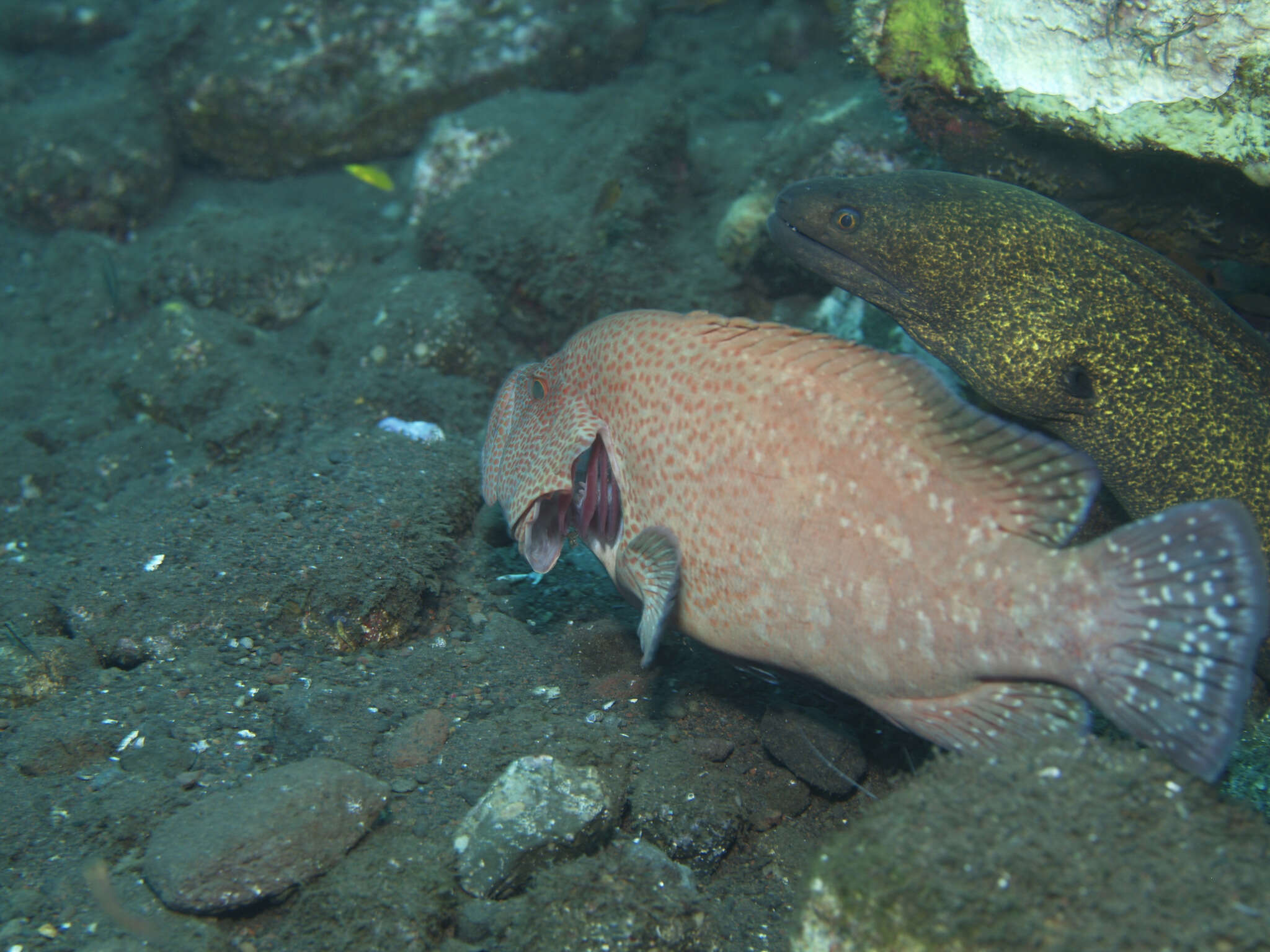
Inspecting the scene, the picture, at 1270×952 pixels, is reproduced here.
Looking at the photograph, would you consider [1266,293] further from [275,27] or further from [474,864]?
[275,27]

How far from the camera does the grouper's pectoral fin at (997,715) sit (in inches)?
85.8

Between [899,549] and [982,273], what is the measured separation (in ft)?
5.61

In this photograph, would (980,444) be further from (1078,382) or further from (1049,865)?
(1078,382)

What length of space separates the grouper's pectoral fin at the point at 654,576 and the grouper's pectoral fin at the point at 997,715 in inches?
33.9

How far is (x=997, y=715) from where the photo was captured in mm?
2264

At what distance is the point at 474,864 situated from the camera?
8.18ft

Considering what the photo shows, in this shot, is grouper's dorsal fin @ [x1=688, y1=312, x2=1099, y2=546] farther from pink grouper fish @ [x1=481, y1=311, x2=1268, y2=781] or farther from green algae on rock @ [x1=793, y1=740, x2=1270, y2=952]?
green algae on rock @ [x1=793, y1=740, x2=1270, y2=952]

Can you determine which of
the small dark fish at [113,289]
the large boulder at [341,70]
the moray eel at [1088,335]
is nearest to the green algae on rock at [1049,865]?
the moray eel at [1088,335]

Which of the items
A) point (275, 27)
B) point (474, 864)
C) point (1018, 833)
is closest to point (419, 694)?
point (474, 864)

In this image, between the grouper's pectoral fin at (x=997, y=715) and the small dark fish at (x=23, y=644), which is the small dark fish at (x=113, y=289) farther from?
the grouper's pectoral fin at (x=997, y=715)

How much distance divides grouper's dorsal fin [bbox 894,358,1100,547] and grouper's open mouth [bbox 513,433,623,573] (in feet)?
4.33

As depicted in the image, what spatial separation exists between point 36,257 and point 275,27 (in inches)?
154

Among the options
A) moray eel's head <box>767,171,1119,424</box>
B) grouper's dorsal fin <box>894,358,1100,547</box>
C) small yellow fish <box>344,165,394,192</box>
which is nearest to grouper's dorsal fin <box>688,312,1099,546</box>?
grouper's dorsal fin <box>894,358,1100,547</box>

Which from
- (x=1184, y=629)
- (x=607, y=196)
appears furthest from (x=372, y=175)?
(x=1184, y=629)
